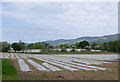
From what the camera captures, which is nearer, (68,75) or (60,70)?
(68,75)

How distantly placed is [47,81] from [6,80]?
3.89ft

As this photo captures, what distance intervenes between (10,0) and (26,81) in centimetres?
461

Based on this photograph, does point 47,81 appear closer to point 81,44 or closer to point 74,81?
point 74,81

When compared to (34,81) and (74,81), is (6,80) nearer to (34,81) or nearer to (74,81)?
(34,81)

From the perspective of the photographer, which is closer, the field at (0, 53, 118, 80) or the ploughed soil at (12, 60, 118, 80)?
the ploughed soil at (12, 60, 118, 80)

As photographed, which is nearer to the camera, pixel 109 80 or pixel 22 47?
pixel 109 80

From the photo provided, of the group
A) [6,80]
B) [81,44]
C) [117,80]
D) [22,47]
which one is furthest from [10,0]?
[81,44]

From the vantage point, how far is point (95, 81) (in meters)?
3.75

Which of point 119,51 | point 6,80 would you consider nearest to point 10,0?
point 6,80

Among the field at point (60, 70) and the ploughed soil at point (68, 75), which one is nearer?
the ploughed soil at point (68, 75)

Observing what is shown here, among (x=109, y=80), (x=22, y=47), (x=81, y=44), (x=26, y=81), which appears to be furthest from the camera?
(x=81, y=44)

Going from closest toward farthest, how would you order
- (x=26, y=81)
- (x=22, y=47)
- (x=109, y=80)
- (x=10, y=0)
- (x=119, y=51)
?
(x=26, y=81) → (x=109, y=80) → (x=10, y=0) → (x=119, y=51) → (x=22, y=47)

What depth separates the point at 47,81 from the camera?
3674 millimetres

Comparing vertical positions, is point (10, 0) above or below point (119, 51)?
above
